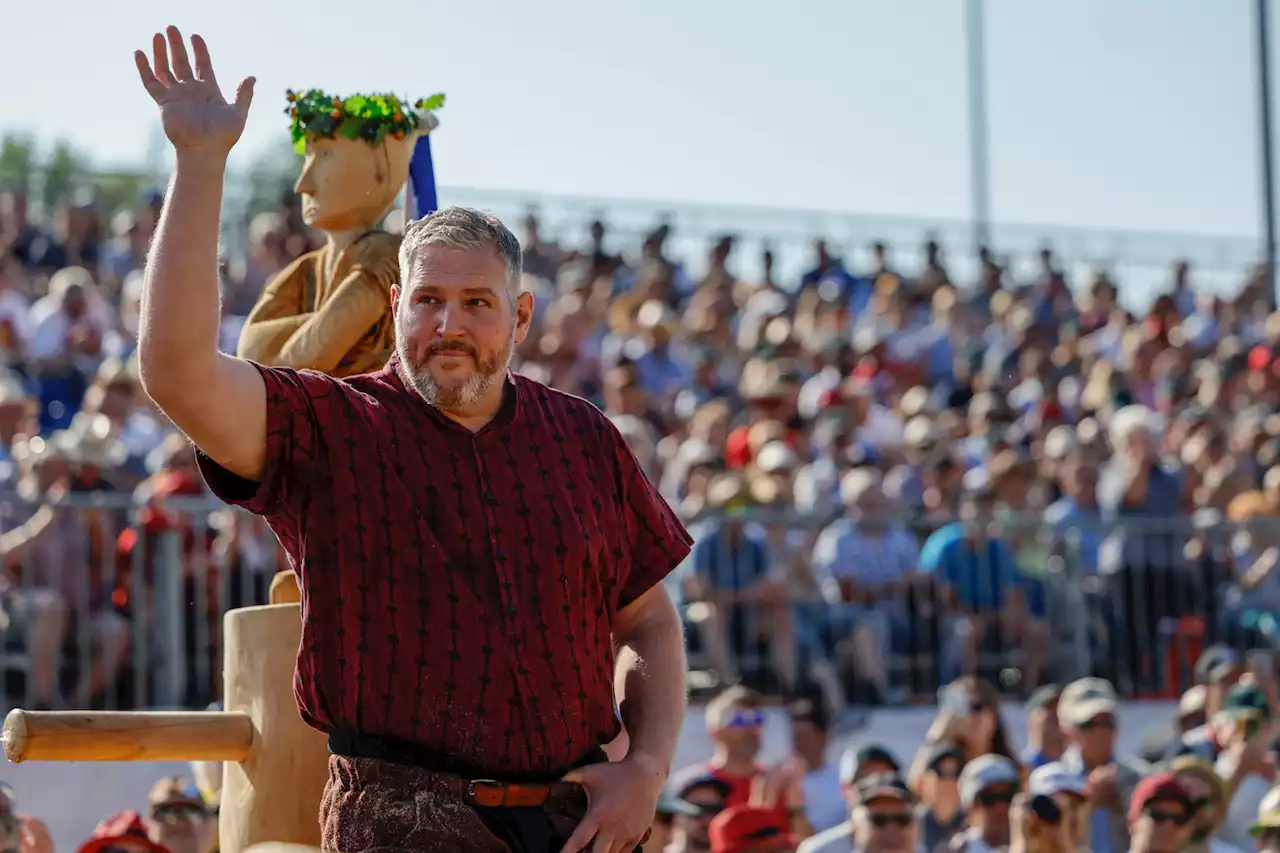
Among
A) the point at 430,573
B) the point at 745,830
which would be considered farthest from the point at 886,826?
the point at 430,573

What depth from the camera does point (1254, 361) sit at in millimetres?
15500

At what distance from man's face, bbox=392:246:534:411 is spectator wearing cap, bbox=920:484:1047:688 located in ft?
25.3

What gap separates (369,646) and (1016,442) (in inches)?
381

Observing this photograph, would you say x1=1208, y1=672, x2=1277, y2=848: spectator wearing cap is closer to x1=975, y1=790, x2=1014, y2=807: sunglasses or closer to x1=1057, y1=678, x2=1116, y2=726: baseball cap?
x1=1057, y1=678, x2=1116, y2=726: baseball cap

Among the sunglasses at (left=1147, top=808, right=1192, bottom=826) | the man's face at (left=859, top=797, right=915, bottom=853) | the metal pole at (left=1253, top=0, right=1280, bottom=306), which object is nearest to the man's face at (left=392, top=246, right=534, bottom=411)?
the man's face at (left=859, top=797, right=915, bottom=853)

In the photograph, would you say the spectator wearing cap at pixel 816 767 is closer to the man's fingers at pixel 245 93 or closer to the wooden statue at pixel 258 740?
the wooden statue at pixel 258 740

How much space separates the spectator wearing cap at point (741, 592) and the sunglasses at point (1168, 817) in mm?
2541

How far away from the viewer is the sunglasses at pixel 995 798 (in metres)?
8.40

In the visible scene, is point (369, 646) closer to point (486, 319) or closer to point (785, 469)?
point (486, 319)

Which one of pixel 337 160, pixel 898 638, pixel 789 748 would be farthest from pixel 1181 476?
pixel 337 160

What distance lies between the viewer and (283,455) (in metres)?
3.28

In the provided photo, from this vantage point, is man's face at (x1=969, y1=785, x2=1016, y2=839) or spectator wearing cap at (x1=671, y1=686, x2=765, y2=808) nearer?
man's face at (x1=969, y1=785, x2=1016, y2=839)

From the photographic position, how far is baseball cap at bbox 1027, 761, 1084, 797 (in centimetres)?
799

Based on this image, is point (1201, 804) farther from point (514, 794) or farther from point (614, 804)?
point (514, 794)
